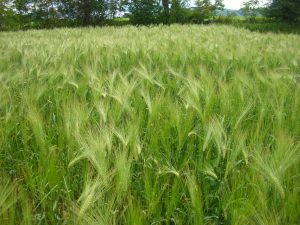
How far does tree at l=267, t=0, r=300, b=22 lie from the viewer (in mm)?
15849

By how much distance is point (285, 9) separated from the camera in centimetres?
1652

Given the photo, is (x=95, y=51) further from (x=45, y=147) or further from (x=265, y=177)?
(x=265, y=177)

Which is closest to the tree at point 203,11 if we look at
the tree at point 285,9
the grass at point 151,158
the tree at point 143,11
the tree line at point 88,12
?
the tree line at point 88,12

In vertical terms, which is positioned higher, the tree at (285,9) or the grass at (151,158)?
the tree at (285,9)

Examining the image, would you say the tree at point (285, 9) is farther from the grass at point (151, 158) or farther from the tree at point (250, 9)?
the grass at point (151, 158)

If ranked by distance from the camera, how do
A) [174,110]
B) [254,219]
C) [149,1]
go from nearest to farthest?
1. [254,219]
2. [174,110]
3. [149,1]

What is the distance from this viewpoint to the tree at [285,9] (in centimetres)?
1585

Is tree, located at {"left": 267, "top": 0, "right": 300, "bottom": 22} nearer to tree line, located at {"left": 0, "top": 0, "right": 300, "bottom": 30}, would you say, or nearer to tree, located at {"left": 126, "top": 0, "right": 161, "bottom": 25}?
tree line, located at {"left": 0, "top": 0, "right": 300, "bottom": 30}

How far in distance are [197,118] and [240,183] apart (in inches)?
31.1

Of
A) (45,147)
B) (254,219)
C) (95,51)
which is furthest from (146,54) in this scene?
(254,219)

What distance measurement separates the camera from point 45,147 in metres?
1.48

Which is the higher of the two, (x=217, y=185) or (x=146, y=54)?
(x=146, y=54)

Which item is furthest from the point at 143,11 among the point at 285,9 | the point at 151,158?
the point at 151,158

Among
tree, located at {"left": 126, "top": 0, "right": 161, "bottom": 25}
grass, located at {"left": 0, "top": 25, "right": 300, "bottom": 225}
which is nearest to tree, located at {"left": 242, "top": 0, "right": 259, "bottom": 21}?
tree, located at {"left": 126, "top": 0, "right": 161, "bottom": 25}
